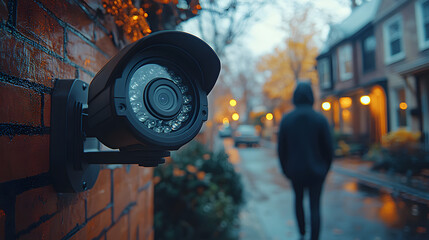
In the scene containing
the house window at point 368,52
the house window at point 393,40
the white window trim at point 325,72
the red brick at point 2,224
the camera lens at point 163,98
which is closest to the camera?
the red brick at point 2,224

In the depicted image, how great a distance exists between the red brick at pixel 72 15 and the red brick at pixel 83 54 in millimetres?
38

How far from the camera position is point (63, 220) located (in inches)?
34.0

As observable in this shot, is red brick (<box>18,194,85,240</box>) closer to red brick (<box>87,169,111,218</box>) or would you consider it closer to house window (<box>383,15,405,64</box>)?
red brick (<box>87,169,111,218</box>)

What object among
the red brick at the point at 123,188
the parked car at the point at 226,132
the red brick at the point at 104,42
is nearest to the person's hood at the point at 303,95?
the red brick at the point at 123,188

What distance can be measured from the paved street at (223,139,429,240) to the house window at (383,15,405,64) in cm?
649

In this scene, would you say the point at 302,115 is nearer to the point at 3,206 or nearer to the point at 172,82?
the point at 172,82

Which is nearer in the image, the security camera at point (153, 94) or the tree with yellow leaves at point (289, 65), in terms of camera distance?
the security camera at point (153, 94)

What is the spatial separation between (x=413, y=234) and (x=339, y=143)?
39.4ft

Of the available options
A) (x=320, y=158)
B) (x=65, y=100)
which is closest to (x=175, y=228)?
(x=320, y=158)

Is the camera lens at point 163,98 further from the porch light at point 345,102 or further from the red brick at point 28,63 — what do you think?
the porch light at point 345,102

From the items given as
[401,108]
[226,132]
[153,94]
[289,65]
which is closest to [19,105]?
[153,94]

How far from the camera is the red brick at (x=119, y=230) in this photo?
124cm

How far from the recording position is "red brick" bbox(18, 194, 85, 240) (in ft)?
2.43

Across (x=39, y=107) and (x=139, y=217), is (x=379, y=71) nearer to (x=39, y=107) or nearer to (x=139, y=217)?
(x=139, y=217)
